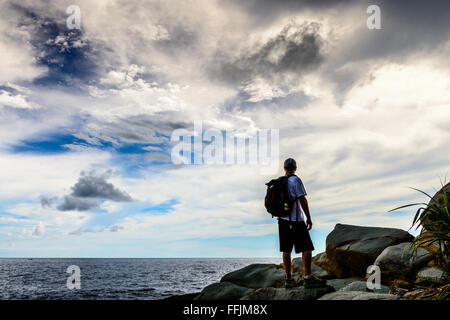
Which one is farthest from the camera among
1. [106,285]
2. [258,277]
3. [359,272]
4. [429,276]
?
[106,285]

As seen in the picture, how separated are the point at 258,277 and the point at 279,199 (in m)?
7.37

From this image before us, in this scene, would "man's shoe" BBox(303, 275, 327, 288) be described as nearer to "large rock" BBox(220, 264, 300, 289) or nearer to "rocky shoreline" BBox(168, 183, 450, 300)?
"rocky shoreline" BBox(168, 183, 450, 300)

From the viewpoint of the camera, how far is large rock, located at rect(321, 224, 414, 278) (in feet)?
32.9

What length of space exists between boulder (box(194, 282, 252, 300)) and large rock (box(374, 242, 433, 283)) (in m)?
4.91

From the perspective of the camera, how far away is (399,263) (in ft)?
27.0

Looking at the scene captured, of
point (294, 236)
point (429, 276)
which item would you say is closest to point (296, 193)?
point (294, 236)

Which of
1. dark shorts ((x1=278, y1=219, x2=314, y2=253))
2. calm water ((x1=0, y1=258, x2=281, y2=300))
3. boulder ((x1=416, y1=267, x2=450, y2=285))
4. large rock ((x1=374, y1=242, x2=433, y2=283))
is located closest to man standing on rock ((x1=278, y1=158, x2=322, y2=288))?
dark shorts ((x1=278, y1=219, x2=314, y2=253))

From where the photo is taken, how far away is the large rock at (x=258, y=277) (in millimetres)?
12023

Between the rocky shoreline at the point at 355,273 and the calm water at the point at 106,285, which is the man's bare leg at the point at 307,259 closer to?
the rocky shoreline at the point at 355,273

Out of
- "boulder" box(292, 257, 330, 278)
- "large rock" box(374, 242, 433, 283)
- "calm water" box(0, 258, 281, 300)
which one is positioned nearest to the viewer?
"large rock" box(374, 242, 433, 283)

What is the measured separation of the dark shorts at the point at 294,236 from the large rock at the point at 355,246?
5.08m

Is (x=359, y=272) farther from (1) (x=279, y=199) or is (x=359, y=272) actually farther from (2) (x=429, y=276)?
(1) (x=279, y=199)
